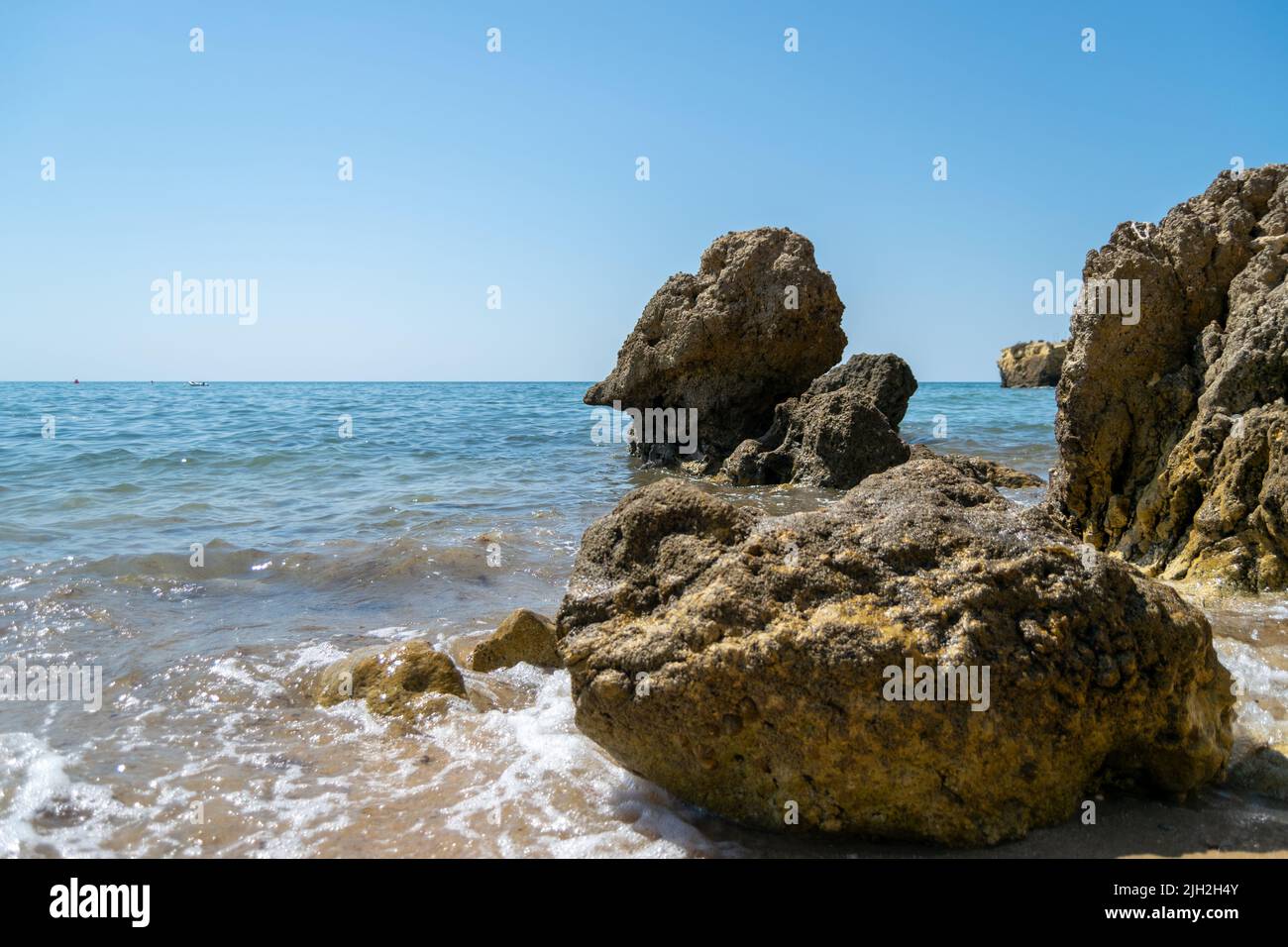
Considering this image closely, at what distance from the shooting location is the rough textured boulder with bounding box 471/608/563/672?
227 inches

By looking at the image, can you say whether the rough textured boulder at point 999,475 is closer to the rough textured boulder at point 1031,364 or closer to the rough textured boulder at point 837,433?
the rough textured boulder at point 837,433

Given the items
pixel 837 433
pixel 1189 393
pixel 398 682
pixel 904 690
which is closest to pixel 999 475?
pixel 837 433

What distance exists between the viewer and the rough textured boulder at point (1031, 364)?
188 feet

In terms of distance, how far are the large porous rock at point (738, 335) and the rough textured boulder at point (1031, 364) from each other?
1786 inches

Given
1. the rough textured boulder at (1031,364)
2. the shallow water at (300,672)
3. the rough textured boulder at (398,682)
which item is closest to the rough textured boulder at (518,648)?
the shallow water at (300,672)

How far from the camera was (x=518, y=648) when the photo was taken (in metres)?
5.80

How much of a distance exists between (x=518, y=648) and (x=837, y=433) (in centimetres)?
841

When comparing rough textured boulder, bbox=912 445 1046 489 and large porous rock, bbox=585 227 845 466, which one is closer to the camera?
rough textured boulder, bbox=912 445 1046 489

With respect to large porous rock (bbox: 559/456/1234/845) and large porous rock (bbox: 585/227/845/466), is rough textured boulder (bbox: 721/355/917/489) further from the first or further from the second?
large porous rock (bbox: 559/456/1234/845)

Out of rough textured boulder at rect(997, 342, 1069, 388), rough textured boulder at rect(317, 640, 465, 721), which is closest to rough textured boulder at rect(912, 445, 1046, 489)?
rough textured boulder at rect(317, 640, 465, 721)

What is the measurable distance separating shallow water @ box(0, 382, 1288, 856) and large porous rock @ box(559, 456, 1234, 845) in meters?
0.18

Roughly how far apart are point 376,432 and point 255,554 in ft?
50.6

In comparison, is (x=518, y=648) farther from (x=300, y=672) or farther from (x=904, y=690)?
(x=904, y=690)

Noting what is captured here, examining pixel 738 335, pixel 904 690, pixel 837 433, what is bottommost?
pixel 904 690
